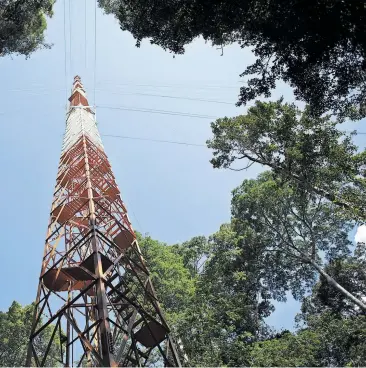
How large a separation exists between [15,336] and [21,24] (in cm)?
1498

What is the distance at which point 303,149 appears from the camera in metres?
13.1

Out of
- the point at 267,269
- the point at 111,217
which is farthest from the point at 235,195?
the point at 111,217

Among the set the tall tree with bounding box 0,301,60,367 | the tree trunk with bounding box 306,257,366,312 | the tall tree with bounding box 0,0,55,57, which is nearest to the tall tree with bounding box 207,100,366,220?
the tree trunk with bounding box 306,257,366,312

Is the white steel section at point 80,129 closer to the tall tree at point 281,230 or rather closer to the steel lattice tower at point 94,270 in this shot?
the steel lattice tower at point 94,270

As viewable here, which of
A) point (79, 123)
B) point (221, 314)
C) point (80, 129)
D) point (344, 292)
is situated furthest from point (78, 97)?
point (344, 292)

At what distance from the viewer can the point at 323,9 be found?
5.16 metres

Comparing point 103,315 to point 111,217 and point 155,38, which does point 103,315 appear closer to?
point 111,217

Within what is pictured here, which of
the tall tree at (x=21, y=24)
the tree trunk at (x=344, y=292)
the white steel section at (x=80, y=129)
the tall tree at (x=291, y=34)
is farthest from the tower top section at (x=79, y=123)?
the tree trunk at (x=344, y=292)

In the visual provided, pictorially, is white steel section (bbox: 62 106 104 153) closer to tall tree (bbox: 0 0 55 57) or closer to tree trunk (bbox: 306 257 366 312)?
tall tree (bbox: 0 0 55 57)

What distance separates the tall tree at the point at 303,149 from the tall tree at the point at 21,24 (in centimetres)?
739

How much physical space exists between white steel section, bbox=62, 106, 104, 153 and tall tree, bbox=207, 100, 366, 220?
5.00 meters

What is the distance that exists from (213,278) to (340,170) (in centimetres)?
721

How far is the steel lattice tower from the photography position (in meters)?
6.23

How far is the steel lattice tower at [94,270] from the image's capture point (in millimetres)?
6234
